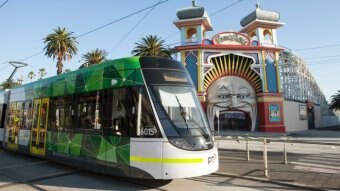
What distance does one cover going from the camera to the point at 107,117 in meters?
8.55

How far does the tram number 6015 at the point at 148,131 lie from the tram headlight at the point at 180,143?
46cm

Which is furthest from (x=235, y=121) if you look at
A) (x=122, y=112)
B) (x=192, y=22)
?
(x=122, y=112)

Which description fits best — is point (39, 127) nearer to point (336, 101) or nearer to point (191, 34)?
point (191, 34)

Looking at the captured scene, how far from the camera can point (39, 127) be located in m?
12.4

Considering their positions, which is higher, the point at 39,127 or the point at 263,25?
the point at 263,25

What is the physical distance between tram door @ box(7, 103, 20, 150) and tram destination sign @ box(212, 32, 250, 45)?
27790 millimetres

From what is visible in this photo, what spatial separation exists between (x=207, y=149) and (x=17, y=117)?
10807 millimetres

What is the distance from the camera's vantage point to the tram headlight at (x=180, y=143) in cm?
735

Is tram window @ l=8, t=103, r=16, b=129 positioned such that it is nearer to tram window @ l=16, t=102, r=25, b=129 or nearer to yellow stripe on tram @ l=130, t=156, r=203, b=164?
tram window @ l=16, t=102, r=25, b=129

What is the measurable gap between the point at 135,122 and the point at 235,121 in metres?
33.3

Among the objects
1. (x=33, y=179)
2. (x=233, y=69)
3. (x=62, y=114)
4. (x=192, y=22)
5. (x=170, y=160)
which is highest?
(x=192, y=22)

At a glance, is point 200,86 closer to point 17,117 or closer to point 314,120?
point 17,117

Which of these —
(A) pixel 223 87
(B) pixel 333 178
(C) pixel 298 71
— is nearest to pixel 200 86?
(A) pixel 223 87

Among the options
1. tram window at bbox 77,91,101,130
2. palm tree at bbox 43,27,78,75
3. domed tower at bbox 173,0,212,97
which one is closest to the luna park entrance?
domed tower at bbox 173,0,212,97
